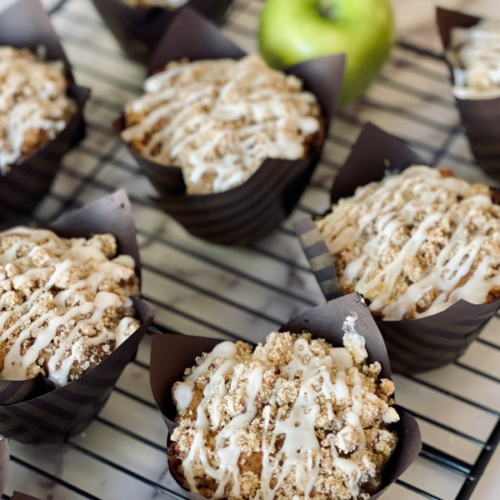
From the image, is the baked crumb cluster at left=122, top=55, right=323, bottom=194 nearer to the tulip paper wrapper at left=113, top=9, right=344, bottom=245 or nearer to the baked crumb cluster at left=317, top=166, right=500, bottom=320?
the tulip paper wrapper at left=113, top=9, right=344, bottom=245

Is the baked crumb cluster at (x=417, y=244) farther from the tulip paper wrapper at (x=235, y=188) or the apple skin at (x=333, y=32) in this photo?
the apple skin at (x=333, y=32)

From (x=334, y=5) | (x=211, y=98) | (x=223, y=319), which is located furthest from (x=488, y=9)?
(x=223, y=319)

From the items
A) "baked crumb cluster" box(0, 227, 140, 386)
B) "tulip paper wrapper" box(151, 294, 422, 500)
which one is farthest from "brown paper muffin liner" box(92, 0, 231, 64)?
"tulip paper wrapper" box(151, 294, 422, 500)

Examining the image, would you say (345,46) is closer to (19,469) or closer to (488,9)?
(488,9)

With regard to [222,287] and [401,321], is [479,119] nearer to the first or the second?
[401,321]

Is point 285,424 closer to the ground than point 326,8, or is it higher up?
closer to the ground

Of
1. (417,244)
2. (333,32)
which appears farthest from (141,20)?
(417,244)

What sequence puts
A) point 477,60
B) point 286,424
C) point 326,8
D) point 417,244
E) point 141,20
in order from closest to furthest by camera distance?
point 286,424
point 417,244
point 477,60
point 326,8
point 141,20
